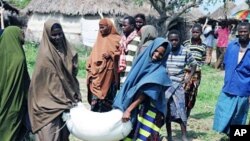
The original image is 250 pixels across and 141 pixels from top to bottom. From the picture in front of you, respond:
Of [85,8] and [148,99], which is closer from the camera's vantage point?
[148,99]

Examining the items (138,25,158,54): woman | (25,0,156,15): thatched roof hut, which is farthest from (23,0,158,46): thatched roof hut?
(138,25,158,54): woman

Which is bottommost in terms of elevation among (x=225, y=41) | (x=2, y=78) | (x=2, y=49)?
(x=225, y=41)

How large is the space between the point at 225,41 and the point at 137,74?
13756 mm

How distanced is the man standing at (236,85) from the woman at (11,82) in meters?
2.85

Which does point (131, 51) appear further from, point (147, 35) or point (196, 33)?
point (196, 33)

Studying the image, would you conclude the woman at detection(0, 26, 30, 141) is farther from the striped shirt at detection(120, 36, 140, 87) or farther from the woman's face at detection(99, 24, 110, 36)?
the striped shirt at detection(120, 36, 140, 87)

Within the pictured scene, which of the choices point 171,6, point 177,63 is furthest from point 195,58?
point 171,6

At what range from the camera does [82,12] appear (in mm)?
22453

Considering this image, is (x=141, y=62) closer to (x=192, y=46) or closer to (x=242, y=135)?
(x=242, y=135)

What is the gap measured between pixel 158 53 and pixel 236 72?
218 cm

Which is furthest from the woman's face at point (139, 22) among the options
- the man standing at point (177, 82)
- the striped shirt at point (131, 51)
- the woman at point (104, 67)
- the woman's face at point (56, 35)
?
the woman's face at point (56, 35)

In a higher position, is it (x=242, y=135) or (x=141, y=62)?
(x=141, y=62)

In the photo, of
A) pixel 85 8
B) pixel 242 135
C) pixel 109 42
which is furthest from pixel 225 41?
pixel 242 135

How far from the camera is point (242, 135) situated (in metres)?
4.40
